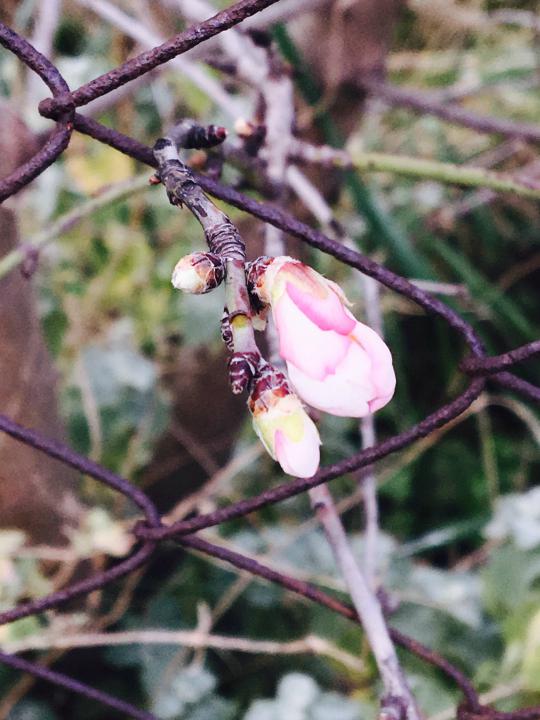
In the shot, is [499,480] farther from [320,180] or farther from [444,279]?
[320,180]

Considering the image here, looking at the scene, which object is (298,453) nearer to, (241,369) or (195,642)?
(241,369)

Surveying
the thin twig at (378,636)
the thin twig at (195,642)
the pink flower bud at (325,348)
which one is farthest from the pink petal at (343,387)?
the thin twig at (195,642)

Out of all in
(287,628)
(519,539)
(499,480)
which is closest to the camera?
(519,539)

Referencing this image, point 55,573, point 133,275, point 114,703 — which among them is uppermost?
point 133,275

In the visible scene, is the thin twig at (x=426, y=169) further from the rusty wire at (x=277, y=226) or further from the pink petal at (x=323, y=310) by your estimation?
the pink petal at (x=323, y=310)

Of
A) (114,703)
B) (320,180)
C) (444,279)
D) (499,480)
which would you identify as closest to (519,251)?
(444,279)

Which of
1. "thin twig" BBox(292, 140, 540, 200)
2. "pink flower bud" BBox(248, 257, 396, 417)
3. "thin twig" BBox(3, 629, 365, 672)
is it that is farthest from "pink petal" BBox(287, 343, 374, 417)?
"thin twig" BBox(3, 629, 365, 672)

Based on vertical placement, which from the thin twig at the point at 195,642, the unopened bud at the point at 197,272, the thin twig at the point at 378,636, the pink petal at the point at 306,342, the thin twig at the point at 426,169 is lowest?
the thin twig at the point at 378,636
